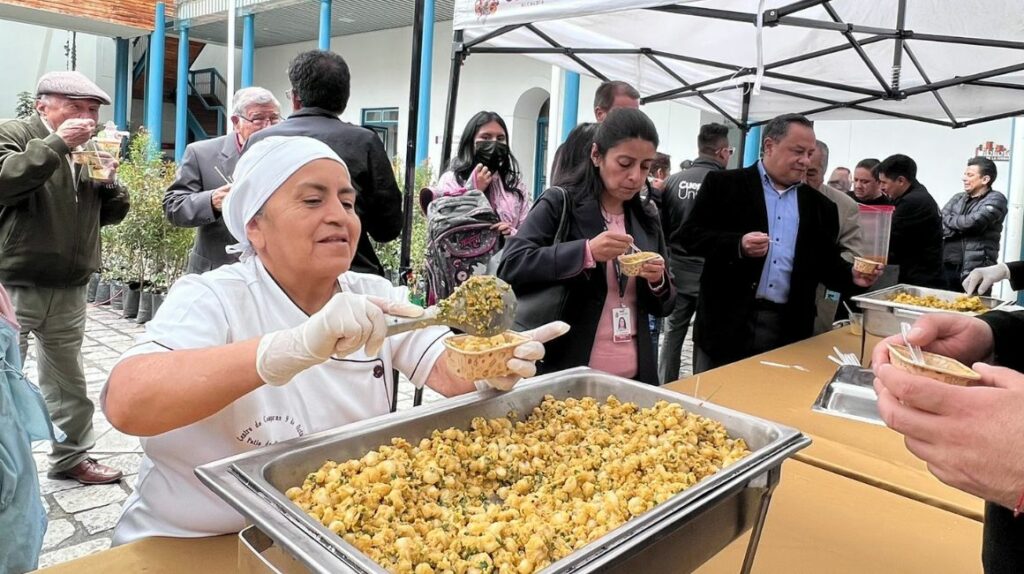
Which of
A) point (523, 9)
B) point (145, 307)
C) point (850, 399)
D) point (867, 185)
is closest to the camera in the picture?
point (850, 399)

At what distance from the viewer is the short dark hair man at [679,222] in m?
5.03

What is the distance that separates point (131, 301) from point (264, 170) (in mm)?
6610

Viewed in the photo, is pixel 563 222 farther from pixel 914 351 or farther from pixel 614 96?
pixel 914 351

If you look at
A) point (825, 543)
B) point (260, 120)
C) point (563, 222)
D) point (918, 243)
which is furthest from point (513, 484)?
point (918, 243)

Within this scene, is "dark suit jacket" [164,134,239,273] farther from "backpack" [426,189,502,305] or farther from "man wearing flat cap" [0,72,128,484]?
"backpack" [426,189,502,305]

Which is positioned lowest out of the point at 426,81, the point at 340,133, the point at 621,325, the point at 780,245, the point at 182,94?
the point at 621,325

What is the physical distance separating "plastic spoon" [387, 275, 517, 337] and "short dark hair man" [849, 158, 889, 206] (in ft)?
15.4

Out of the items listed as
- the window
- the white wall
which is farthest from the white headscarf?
the white wall

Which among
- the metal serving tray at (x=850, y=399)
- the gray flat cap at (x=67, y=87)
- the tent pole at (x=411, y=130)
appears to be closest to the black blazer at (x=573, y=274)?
the metal serving tray at (x=850, y=399)

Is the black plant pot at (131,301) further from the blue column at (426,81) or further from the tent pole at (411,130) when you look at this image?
the tent pole at (411,130)

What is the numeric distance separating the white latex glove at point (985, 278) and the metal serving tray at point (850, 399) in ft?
4.66

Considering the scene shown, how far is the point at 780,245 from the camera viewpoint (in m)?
3.39

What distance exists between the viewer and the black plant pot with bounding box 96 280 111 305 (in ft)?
25.7

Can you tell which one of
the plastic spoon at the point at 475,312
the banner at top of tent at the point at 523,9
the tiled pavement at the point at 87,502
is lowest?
the tiled pavement at the point at 87,502
